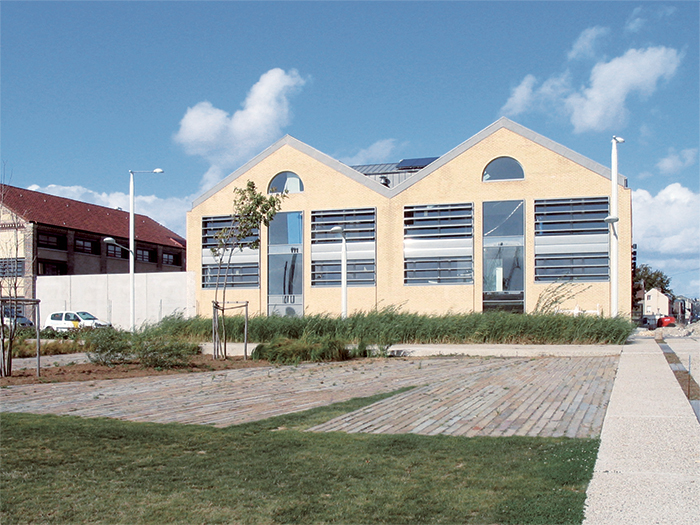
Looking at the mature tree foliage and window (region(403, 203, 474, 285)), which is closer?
window (region(403, 203, 474, 285))

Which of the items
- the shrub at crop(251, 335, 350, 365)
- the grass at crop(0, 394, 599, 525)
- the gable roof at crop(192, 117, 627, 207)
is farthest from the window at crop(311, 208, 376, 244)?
the grass at crop(0, 394, 599, 525)

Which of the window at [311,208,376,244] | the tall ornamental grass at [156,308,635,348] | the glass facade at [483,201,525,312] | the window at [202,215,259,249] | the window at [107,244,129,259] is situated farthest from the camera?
the window at [107,244,129,259]

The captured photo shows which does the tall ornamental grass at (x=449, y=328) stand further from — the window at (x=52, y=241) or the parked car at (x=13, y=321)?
the window at (x=52, y=241)

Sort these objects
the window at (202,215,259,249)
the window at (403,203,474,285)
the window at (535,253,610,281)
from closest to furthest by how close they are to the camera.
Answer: the window at (535,253,610,281) → the window at (403,203,474,285) → the window at (202,215,259,249)

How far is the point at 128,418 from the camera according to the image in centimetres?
827

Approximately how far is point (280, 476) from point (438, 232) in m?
29.9

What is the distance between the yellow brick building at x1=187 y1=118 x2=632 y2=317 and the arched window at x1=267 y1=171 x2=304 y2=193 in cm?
6

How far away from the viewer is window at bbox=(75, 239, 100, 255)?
52281 millimetres

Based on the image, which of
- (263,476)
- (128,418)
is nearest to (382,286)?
(128,418)

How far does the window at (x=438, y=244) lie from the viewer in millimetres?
34031

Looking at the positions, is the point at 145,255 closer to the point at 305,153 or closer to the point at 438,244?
the point at 305,153

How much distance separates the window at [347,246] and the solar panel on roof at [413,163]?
10.2 metres

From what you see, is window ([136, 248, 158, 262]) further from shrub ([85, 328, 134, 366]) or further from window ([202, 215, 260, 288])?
shrub ([85, 328, 134, 366])

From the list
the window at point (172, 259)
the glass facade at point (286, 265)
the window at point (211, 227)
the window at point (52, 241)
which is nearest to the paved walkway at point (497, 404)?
the glass facade at point (286, 265)
